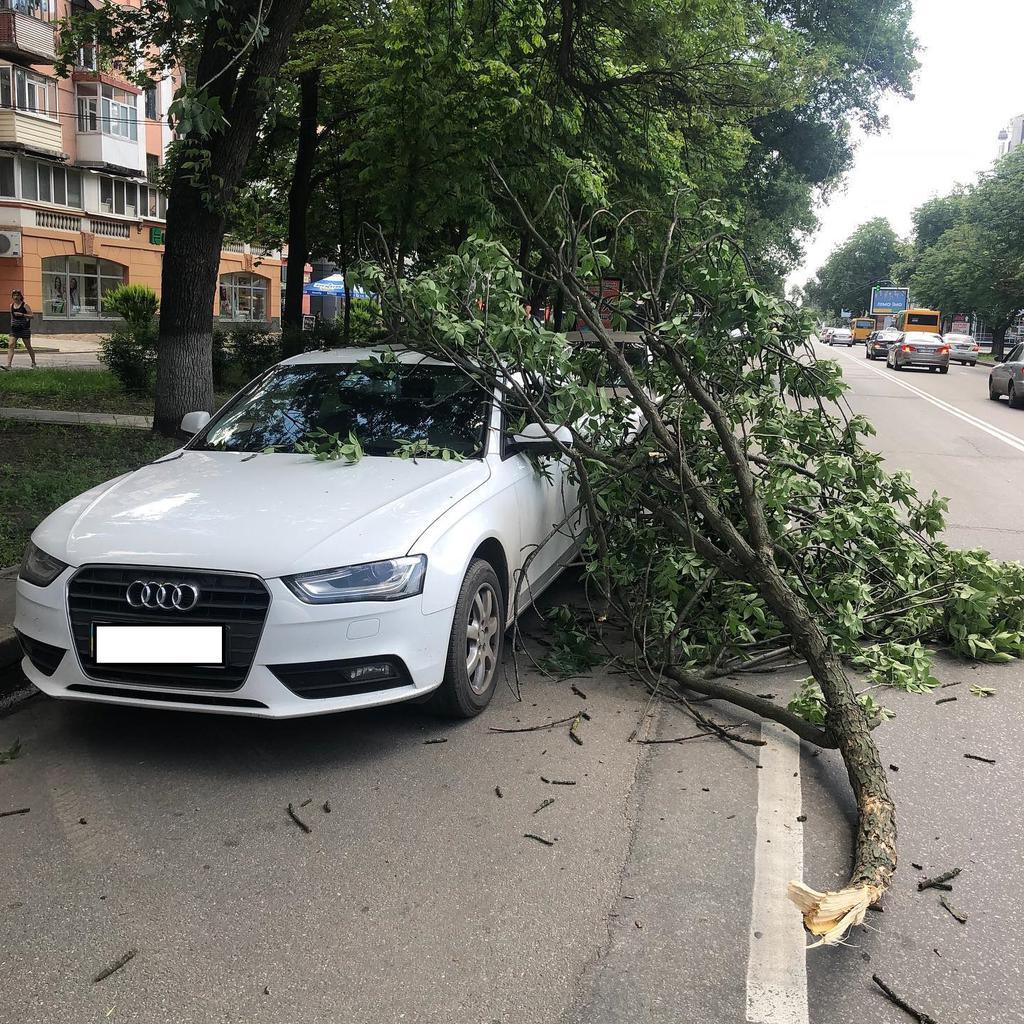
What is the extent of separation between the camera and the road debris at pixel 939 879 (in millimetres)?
3135

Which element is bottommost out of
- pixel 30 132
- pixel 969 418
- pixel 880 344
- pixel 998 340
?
pixel 880 344

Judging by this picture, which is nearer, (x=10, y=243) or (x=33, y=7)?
(x=33, y=7)

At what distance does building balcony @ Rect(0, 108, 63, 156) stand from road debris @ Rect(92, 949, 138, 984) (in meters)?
39.1

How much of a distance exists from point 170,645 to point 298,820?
31.4 inches

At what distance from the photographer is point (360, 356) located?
A: 5.67m

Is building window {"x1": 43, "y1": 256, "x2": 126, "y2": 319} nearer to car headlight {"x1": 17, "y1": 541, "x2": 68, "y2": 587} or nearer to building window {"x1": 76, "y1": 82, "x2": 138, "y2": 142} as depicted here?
building window {"x1": 76, "y1": 82, "x2": 138, "y2": 142}

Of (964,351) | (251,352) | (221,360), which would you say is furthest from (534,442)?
(964,351)

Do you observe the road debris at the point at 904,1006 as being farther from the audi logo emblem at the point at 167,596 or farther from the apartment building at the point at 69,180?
the apartment building at the point at 69,180

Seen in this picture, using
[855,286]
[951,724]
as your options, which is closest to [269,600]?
[951,724]

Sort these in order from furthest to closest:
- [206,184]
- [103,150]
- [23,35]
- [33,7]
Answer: [103,150]
[33,7]
[23,35]
[206,184]

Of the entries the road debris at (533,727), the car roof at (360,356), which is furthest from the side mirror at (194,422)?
the road debris at (533,727)

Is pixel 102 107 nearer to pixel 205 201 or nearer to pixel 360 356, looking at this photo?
pixel 205 201

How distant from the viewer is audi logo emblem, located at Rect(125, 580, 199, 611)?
3.70 m

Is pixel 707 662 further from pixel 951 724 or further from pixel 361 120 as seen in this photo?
pixel 361 120
